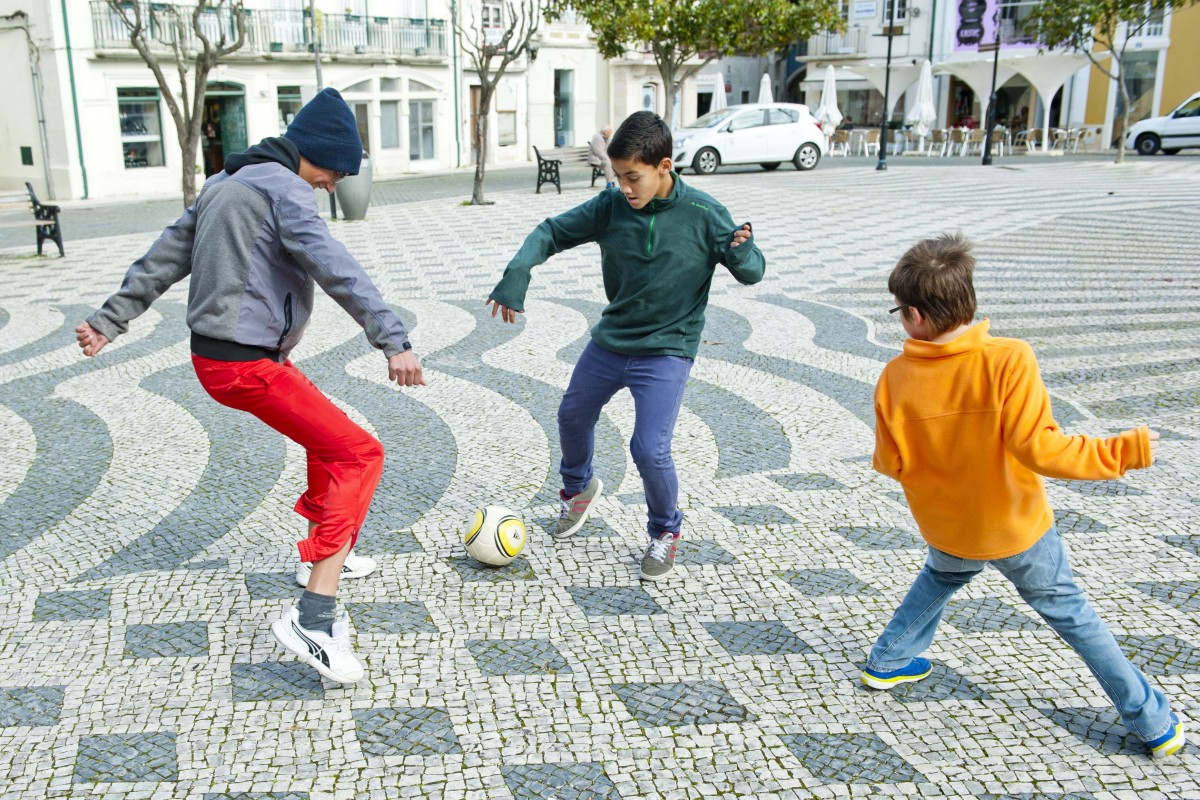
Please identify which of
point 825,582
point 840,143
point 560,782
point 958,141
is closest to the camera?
point 560,782

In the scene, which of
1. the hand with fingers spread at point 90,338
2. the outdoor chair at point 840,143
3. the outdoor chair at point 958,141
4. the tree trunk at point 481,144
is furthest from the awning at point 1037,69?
the hand with fingers spread at point 90,338

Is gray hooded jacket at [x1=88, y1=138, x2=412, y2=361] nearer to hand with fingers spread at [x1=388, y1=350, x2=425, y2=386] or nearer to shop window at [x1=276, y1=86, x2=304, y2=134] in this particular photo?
hand with fingers spread at [x1=388, y1=350, x2=425, y2=386]

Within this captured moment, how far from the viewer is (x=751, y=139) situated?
82.7 ft

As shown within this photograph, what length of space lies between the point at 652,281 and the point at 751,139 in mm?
22256

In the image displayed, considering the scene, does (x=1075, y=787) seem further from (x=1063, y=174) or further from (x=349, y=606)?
(x=1063, y=174)

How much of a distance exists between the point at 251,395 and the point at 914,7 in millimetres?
40818

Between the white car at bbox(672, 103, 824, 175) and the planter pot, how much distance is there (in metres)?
9.41

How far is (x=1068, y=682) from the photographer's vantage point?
10.7 ft

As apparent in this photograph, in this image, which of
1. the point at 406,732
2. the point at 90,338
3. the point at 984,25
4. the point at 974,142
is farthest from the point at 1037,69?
the point at 406,732

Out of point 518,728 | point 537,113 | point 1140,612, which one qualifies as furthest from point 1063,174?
point 518,728

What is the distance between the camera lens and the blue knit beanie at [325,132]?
3258mm

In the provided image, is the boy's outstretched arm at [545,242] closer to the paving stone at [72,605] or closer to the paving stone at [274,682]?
the paving stone at [274,682]

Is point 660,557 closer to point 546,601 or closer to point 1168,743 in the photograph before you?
point 546,601

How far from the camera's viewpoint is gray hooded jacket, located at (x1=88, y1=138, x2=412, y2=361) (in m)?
3.14
